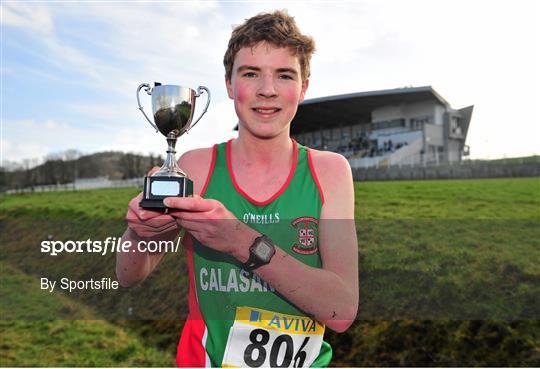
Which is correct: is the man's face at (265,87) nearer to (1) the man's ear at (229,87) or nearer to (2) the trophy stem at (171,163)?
(1) the man's ear at (229,87)

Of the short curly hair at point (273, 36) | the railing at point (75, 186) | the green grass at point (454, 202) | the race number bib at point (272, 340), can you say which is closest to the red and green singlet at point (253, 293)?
the race number bib at point (272, 340)

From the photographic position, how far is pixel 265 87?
1.96m

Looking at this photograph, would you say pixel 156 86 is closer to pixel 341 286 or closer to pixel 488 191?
pixel 341 286

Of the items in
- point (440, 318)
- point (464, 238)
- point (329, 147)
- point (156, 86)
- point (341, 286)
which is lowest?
point (440, 318)

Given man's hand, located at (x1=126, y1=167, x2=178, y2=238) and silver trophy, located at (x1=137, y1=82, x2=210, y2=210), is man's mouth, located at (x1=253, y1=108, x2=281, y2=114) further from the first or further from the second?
man's hand, located at (x1=126, y1=167, x2=178, y2=238)

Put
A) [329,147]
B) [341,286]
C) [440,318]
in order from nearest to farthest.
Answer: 1. [341,286]
2. [440,318]
3. [329,147]

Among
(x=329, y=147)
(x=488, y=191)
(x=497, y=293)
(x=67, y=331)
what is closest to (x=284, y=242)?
(x=497, y=293)

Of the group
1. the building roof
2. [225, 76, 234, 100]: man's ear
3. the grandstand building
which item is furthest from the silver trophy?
the building roof

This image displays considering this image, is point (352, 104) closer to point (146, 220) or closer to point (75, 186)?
point (75, 186)

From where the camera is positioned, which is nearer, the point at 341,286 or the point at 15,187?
the point at 341,286

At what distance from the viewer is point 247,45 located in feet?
6.50

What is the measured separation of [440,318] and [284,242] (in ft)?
14.9

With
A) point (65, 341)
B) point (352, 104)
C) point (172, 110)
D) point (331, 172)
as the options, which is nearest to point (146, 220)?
point (172, 110)

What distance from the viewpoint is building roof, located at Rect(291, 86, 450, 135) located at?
39094 millimetres
